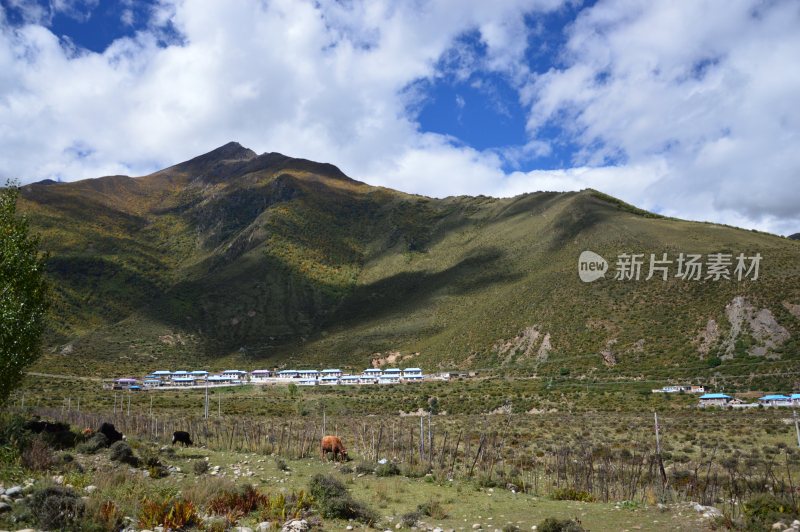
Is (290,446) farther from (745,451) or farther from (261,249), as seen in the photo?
(261,249)

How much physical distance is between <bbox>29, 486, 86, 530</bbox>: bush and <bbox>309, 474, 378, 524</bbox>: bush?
4410 millimetres

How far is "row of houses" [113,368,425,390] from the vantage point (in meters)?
69.4

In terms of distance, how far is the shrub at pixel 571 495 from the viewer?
13.5m

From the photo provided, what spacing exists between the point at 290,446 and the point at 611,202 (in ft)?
330

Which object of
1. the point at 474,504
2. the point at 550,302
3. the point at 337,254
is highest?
the point at 337,254

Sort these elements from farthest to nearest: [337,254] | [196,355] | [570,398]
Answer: [337,254] < [196,355] < [570,398]

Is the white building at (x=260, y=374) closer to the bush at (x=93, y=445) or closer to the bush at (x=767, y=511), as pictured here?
the bush at (x=93, y=445)

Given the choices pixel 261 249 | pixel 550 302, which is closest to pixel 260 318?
pixel 261 249

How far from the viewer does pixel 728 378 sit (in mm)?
47219

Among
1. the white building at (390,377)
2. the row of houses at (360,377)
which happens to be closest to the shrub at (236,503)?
the row of houses at (360,377)

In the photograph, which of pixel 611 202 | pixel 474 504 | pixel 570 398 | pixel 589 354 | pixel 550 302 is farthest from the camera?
pixel 611 202

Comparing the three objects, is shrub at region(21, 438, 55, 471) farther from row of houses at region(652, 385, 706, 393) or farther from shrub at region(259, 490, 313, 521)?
row of houses at region(652, 385, 706, 393)

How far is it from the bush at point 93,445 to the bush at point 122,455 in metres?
1.74

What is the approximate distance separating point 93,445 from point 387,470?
10067mm
